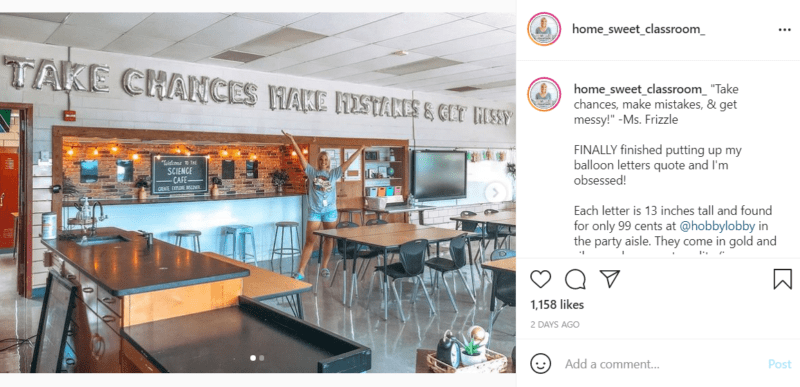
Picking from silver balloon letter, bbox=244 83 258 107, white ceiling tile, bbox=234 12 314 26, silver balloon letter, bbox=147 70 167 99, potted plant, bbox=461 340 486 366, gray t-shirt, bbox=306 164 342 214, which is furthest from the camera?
silver balloon letter, bbox=244 83 258 107

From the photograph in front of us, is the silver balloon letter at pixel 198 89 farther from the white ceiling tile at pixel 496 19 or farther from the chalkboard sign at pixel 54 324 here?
the chalkboard sign at pixel 54 324

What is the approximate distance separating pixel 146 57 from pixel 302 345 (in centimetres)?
572

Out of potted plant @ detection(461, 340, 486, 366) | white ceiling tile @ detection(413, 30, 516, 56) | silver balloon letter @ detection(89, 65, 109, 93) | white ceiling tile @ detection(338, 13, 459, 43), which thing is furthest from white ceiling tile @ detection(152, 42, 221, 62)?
potted plant @ detection(461, 340, 486, 366)

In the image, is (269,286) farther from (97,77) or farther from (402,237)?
(97,77)

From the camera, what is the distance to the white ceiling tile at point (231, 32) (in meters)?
5.26

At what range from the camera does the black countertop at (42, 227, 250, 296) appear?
94.8 inches

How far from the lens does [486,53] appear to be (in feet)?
22.0

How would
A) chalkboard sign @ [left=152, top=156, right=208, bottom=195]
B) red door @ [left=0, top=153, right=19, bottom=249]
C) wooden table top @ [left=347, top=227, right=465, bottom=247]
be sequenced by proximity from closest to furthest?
wooden table top @ [left=347, top=227, right=465, bottom=247], chalkboard sign @ [left=152, top=156, right=208, bottom=195], red door @ [left=0, top=153, right=19, bottom=249]

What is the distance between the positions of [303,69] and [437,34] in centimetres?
246

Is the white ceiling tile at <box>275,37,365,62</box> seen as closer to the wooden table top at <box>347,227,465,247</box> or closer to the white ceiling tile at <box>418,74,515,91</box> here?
the wooden table top at <box>347,227,465,247</box>

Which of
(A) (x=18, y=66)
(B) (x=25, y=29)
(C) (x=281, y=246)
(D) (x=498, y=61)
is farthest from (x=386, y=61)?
(A) (x=18, y=66)

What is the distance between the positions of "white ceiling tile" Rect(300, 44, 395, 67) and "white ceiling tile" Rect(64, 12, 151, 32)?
2.23 metres
